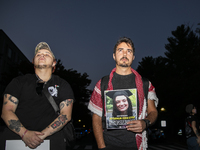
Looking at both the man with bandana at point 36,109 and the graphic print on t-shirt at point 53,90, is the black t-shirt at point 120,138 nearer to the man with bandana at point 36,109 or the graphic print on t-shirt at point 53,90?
the man with bandana at point 36,109

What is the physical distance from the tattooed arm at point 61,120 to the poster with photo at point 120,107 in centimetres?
55

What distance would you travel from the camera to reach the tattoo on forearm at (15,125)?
9.24 ft

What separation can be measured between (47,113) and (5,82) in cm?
2729

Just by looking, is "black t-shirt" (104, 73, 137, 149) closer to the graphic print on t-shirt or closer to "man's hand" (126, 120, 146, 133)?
"man's hand" (126, 120, 146, 133)

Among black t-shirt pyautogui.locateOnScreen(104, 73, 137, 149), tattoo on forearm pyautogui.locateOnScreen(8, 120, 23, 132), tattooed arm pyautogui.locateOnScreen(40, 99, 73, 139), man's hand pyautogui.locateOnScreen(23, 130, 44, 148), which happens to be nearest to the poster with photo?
black t-shirt pyautogui.locateOnScreen(104, 73, 137, 149)

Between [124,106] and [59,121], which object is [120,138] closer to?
[124,106]

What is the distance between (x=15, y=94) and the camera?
3.00m

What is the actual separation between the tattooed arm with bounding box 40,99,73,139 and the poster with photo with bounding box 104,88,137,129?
21.5 inches

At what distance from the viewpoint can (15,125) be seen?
283 cm

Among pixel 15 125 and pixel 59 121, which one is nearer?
pixel 15 125

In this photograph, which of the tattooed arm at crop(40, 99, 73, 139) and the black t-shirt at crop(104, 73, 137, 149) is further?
the black t-shirt at crop(104, 73, 137, 149)

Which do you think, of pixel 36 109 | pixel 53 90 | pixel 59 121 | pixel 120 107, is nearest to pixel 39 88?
pixel 53 90

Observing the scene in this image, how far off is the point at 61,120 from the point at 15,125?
598 millimetres

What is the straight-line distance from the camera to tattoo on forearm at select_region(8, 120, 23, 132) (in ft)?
9.24
